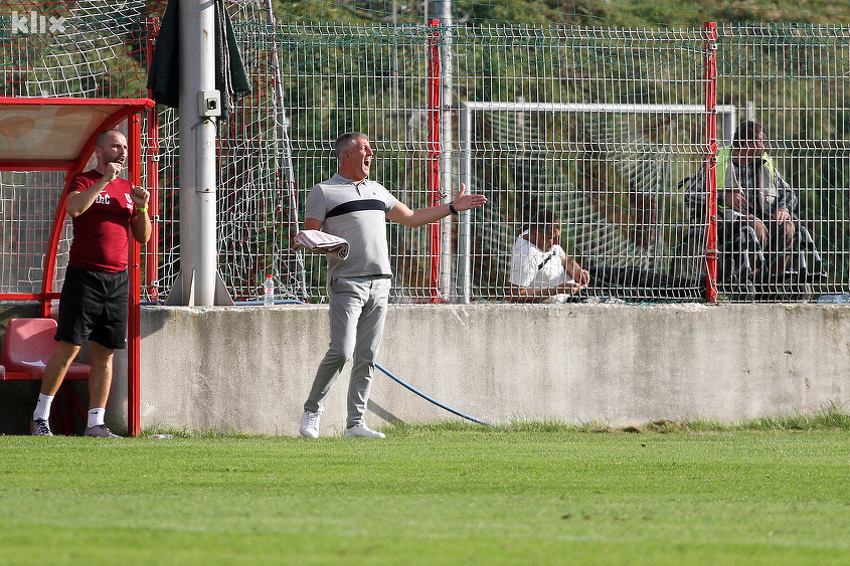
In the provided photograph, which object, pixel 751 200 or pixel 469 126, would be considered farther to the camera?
pixel 751 200

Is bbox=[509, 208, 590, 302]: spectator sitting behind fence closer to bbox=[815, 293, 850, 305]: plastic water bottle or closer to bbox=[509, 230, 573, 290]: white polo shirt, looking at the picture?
bbox=[509, 230, 573, 290]: white polo shirt

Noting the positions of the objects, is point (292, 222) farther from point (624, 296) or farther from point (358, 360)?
point (624, 296)

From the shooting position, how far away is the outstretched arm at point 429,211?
8.35 m

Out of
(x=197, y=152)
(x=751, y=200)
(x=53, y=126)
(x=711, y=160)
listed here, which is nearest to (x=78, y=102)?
(x=53, y=126)

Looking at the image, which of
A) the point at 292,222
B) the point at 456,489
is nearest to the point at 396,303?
the point at 292,222

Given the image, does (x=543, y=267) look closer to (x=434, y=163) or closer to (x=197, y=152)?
(x=434, y=163)

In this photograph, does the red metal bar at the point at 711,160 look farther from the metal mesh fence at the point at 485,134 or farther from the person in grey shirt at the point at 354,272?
the person in grey shirt at the point at 354,272

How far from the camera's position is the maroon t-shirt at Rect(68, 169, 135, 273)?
26.5ft

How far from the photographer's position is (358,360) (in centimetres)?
836

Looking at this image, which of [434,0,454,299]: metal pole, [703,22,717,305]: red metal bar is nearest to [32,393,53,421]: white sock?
[434,0,454,299]: metal pole

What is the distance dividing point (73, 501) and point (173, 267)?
3.96 metres

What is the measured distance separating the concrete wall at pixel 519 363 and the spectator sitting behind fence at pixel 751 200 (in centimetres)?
54

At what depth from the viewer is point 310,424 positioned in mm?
8281

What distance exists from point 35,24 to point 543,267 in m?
4.33
